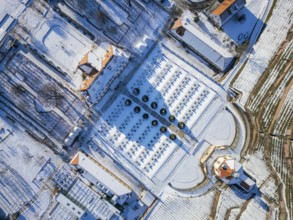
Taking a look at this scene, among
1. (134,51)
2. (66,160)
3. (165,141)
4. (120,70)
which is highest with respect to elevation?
(134,51)

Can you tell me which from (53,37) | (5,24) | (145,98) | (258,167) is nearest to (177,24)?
(145,98)

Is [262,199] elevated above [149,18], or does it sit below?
below

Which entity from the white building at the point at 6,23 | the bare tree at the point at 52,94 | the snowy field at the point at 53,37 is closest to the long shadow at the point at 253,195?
the bare tree at the point at 52,94

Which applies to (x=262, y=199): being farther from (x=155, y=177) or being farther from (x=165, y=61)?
(x=165, y=61)

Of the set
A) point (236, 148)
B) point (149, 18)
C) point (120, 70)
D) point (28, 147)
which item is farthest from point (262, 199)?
point (28, 147)

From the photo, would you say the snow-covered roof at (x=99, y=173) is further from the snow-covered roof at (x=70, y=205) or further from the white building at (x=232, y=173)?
the white building at (x=232, y=173)

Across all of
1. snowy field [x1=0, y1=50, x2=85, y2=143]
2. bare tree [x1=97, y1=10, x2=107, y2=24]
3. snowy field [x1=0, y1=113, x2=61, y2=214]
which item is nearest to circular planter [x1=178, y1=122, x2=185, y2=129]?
snowy field [x1=0, y1=50, x2=85, y2=143]
